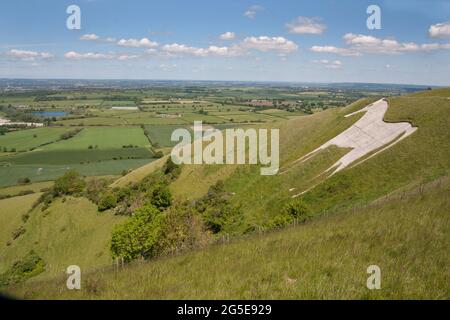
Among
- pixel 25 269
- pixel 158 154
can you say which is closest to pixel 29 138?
pixel 158 154

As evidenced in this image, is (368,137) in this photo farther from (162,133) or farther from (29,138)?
(29,138)

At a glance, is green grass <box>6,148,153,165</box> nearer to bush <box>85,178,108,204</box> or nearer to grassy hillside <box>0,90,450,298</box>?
bush <box>85,178,108,204</box>

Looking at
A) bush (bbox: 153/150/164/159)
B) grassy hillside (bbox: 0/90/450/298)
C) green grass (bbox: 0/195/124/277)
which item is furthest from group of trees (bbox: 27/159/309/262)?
bush (bbox: 153/150/164/159)

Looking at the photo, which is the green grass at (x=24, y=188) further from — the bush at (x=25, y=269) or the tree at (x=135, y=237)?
the tree at (x=135, y=237)

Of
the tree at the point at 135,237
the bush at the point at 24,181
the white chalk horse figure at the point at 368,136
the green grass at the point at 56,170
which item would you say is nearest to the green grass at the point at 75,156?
the green grass at the point at 56,170

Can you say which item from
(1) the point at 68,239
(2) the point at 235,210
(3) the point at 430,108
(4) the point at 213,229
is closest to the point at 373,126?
(3) the point at 430,108

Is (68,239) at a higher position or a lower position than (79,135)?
lower

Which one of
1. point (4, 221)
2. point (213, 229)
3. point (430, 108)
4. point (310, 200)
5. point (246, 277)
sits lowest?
point (4, 221)

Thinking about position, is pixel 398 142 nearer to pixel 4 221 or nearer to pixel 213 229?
pixel 213 229
